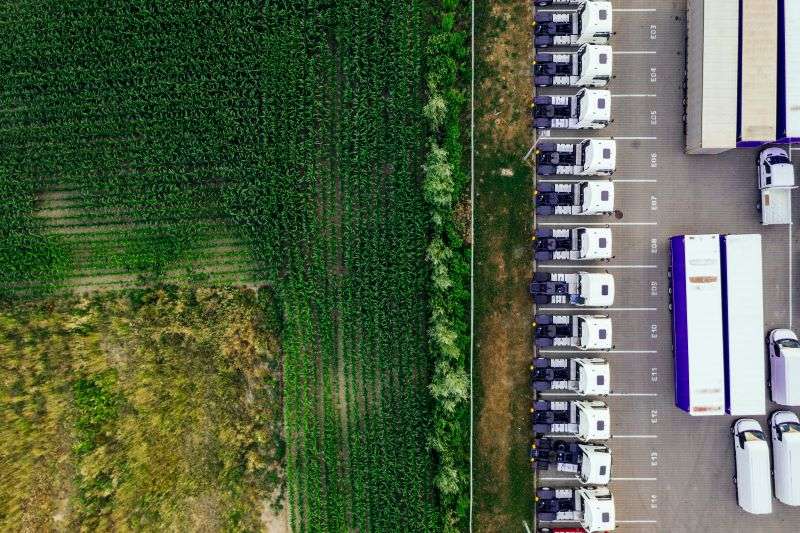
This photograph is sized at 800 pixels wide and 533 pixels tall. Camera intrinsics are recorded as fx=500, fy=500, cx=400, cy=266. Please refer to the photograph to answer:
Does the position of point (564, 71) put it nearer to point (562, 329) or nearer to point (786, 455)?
point (562, 329)

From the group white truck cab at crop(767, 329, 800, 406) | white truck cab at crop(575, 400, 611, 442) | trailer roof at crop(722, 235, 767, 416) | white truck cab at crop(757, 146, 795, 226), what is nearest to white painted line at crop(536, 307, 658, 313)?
trailer roof at crop(722, 235, 767, 416)

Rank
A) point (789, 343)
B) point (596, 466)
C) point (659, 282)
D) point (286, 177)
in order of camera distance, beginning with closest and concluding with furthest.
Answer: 1. point (596, 466)
2. point (789, 343)
3. point (286, 177)
4. point (659, 282)

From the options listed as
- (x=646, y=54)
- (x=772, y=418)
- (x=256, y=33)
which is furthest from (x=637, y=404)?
(x=256, y=33)

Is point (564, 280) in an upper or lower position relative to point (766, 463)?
upper

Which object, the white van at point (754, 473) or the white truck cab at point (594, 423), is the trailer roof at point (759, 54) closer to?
the white van at point (754, 473)

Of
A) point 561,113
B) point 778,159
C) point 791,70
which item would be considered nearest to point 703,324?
point 778,159

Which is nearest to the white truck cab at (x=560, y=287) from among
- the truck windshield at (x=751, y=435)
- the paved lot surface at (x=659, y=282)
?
the paved lot surface at (x=659, y=282)

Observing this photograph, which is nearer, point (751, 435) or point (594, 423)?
point (594, 423)
